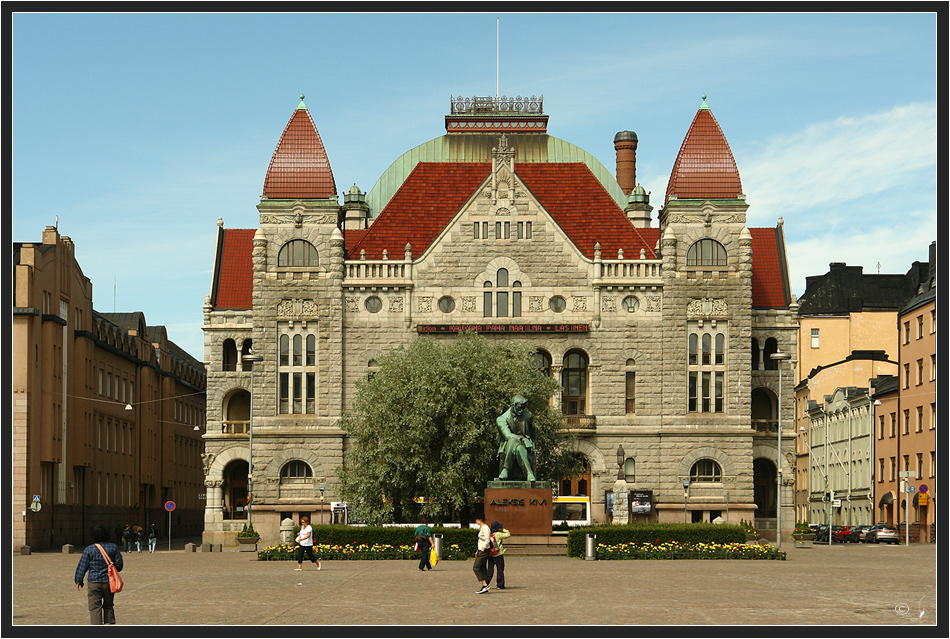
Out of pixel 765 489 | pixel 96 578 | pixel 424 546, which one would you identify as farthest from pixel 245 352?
pixel 96 578

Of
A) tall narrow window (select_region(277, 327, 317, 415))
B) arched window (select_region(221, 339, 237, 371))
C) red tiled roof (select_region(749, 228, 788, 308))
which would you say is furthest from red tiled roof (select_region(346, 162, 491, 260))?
red tiled roof (select_region(749, 228, 788, 308))

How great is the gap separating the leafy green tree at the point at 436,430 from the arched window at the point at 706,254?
615 inches

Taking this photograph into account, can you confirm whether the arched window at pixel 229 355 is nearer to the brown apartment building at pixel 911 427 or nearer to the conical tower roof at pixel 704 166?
the conical tower roof at pixel 704 166

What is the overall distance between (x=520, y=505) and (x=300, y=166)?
36046 mm

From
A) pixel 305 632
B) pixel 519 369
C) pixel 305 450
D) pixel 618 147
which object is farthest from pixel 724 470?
pixel 305 632

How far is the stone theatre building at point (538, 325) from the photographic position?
76.6m

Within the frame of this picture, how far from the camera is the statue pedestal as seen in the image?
48281mm

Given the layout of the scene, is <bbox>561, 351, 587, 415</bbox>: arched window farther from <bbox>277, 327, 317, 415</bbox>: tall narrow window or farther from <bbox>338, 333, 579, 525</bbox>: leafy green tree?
<bbox>277, 327, 317, 415</bbox>: tall narrow window

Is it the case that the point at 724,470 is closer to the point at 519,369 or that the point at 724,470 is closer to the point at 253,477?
the point at 519,369

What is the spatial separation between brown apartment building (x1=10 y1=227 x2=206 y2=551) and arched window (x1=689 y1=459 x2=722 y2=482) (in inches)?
1204

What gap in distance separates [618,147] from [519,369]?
129ft

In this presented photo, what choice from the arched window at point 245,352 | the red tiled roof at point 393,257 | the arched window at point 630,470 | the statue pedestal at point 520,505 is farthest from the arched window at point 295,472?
the statue pedestal at point 520,505

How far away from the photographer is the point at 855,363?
392 feet

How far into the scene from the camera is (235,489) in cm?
9331
